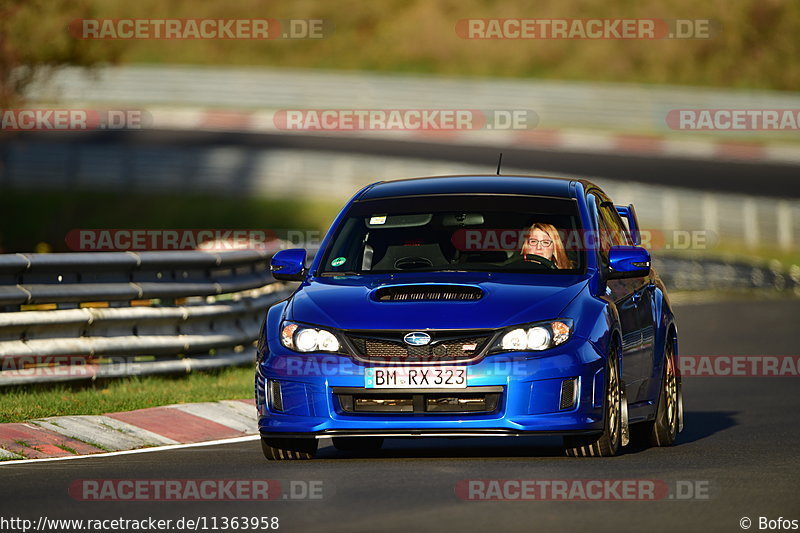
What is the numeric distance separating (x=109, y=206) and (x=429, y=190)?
25743 mm

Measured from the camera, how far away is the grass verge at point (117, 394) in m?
11.6

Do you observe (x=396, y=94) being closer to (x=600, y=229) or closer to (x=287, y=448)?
(x=600, y=229)

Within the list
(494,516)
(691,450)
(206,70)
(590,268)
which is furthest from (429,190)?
(206,70)

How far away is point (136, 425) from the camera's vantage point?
11461 millimetres

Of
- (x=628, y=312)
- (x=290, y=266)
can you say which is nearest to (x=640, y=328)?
(x=628, y=312)

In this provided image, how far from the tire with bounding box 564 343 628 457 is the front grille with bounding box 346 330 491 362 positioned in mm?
814

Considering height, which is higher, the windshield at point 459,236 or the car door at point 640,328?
the windshield at point 459,236

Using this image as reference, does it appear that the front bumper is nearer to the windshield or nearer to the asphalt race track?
the asphalt race track

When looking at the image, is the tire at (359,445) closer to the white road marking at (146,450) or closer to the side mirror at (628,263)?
the white road marking at (146,450)

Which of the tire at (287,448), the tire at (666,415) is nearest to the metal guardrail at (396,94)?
the tire at (666,415)

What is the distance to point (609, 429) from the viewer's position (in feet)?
31.5

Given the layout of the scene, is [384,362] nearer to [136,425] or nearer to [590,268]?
[590,268]

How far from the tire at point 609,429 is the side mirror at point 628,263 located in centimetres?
47

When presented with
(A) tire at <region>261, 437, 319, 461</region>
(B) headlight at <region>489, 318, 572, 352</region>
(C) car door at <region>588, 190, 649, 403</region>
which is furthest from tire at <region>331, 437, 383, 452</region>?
(B) headlight at <region>489, 318, 572, 352</region>
